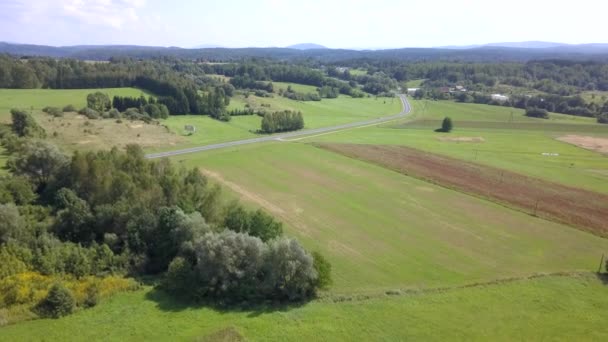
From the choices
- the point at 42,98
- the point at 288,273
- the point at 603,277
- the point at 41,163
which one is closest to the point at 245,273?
the point at 288,273

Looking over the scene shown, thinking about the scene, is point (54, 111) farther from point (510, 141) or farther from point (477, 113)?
point (477, 113)

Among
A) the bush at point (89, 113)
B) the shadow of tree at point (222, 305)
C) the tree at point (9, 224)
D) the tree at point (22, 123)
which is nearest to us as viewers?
→ the shadow of tree at point (222, 305)

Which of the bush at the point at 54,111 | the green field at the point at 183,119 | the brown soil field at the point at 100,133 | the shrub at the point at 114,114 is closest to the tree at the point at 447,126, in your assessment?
the green field at the point at 183,119

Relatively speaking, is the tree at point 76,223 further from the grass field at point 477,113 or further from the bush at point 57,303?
the grass field at point 477,113

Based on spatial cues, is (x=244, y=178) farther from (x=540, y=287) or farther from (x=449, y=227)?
(x=540, y=287)

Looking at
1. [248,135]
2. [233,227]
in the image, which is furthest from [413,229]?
[248,135]
